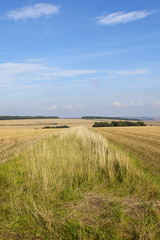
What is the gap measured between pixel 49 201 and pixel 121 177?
279 cm

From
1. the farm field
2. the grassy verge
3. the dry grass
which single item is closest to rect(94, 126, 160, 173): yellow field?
the grassy verge

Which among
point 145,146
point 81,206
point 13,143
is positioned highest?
point 81,206

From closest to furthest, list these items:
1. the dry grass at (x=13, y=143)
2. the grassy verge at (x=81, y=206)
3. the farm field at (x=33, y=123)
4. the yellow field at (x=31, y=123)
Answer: the grassy verge at (x=81, y=206) < the dry grass at (x=13, y=143) < the farm field at (x=33, y=123) < the yellow field at (x=31, y=123)

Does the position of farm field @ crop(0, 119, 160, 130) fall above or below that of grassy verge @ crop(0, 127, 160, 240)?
below

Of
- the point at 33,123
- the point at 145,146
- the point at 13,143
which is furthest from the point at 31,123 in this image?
the point at 145,146

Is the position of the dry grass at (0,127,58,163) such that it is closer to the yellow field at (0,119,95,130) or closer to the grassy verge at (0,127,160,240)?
the grassy verge at (0,127,160,240)

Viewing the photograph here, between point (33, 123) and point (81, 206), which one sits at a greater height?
point (81, 206)

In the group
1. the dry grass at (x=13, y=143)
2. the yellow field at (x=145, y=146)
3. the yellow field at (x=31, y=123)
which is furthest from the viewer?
the yellow field at (x=31, y=123)

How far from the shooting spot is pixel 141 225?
400cm

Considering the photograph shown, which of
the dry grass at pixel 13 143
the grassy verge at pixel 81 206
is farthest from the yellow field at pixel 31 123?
the grassy verge at pixel 81 206

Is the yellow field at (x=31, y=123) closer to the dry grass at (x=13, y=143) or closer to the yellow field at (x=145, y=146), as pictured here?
the dry grass at (x=13, y=143)

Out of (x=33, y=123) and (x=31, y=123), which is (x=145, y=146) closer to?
(x=31, y=123)

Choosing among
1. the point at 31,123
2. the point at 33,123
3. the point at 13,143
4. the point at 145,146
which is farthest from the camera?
the point at 33,123

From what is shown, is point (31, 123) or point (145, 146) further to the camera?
point (31, 123)
